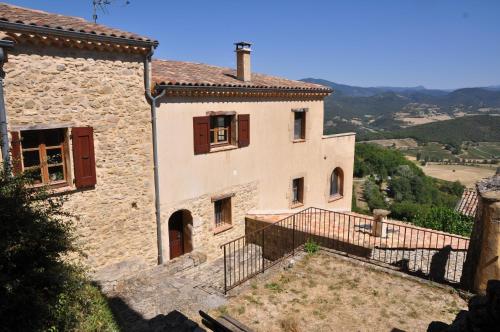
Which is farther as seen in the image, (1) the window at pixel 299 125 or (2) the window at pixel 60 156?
(1) the window at pixel 299 125

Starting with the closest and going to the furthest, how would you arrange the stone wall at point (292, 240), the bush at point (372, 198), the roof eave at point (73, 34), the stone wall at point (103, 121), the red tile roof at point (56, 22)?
the roof eave at point (73, 34), the red tile roof at point (56, 22), the stone wall at point (103, 121), the stone wall at point (292, 240), the bush at point (372, 198)

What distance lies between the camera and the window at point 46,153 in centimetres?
807

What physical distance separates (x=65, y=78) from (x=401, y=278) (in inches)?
363

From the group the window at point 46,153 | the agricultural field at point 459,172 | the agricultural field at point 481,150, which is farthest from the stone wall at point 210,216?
the agricultural field at point 481,150

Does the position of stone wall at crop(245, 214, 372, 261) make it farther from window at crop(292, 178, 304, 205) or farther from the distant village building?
window at crop(292, 178, 304, 205)

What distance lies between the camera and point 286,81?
15695 mm

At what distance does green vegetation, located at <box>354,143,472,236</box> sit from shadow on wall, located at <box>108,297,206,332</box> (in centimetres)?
3425

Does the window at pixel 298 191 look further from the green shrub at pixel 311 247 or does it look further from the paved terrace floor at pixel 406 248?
the green shrub at pixel 311 247

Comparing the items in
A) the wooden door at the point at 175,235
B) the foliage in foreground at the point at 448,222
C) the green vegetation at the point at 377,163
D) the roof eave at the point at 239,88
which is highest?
the roof eave at the point at 239,88

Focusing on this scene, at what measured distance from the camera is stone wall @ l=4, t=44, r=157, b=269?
7.71 meters

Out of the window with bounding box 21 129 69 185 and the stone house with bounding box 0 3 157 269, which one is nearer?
the stone house with bounding box 0 3 157 269

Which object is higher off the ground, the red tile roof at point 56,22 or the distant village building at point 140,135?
the red tile roof at point 56,22

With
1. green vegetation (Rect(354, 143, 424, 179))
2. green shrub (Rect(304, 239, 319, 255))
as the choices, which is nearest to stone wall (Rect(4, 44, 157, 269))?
green shrub (Rect(304, 239, 319, 255))

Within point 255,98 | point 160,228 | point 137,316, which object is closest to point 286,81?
point 255,98
